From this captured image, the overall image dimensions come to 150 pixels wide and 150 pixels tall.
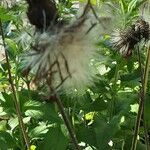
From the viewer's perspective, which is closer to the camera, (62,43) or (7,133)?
(62,43)

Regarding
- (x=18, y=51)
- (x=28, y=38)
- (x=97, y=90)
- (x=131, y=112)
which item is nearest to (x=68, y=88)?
(x=28, y=38)

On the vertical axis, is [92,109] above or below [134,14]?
below

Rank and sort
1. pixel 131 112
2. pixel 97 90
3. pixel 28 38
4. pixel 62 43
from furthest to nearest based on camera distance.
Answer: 1. pixel 131 112
2. pixel 97 90
3. pixel 28 38
4. pixel 62 43

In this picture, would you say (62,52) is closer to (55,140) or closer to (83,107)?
(55,140)

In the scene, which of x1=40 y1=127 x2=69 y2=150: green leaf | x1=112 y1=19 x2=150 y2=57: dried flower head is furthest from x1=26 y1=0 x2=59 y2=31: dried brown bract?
x1=40 y1=127 x2=69 y2=150: green leaf

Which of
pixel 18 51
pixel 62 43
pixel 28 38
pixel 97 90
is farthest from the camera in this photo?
pixel 97 90

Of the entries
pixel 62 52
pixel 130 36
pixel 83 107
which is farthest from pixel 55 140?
pixel 62 52

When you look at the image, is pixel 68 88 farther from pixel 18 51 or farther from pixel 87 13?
pixel 18 51
